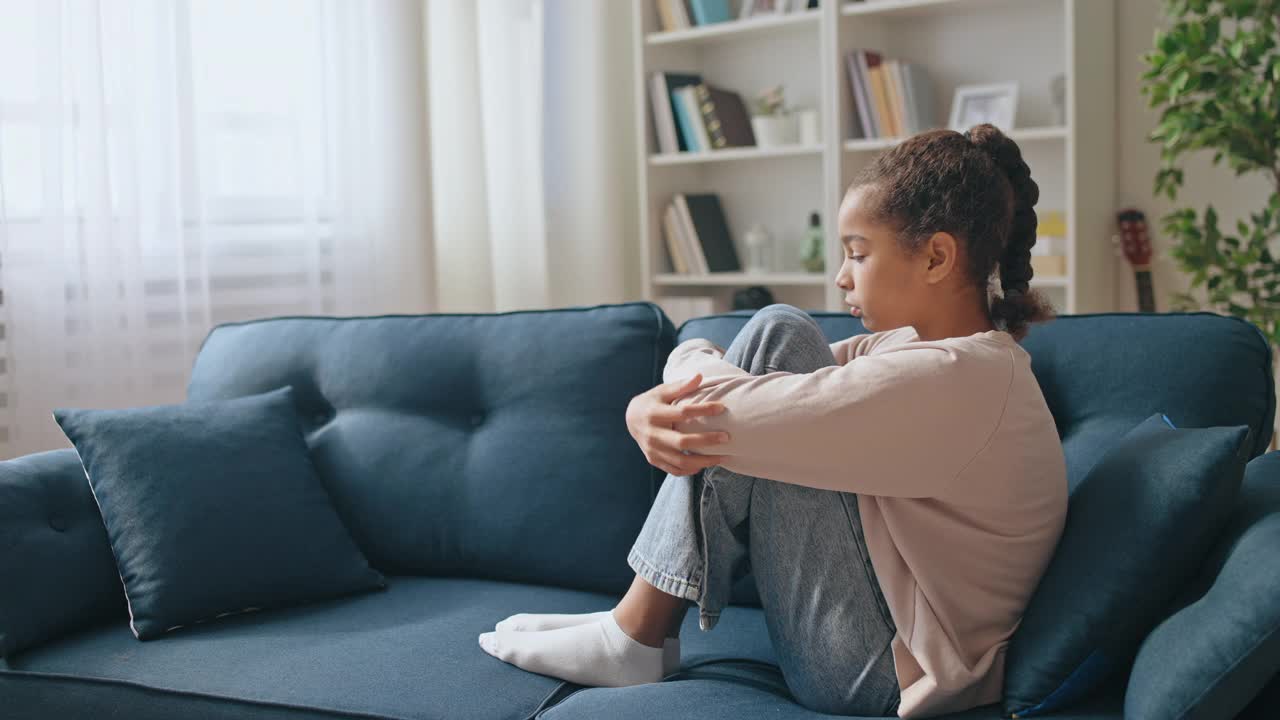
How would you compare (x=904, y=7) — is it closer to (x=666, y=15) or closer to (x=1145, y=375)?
(x=666, y=15)

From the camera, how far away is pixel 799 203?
3848mm

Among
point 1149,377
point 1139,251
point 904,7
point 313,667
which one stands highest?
point 904,7

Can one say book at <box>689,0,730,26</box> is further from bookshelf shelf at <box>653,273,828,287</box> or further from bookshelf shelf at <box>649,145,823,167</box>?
bookshelf shelf at <box>653,273,828,287</box>

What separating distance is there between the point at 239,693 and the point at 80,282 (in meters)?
1.40

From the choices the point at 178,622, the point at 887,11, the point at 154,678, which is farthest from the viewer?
the point at 887,11

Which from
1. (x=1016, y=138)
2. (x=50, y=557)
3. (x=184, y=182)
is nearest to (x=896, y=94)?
(x=1016, y=138)

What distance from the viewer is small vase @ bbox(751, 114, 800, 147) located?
368 cm

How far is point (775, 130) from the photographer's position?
12.1ft

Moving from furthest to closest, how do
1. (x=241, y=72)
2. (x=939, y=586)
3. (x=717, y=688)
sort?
1. (x=241, y=72)
2. (x=717, y=688)
3. (x=939, y=586)

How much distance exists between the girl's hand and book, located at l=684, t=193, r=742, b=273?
2.45m

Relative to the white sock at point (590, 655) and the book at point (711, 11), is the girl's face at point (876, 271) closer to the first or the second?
the white sock at point (590, 655)

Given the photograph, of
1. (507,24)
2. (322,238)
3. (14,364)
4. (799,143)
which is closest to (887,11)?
(799,143)

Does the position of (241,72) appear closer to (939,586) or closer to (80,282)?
(80,282)

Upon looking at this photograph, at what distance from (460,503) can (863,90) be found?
201cm
